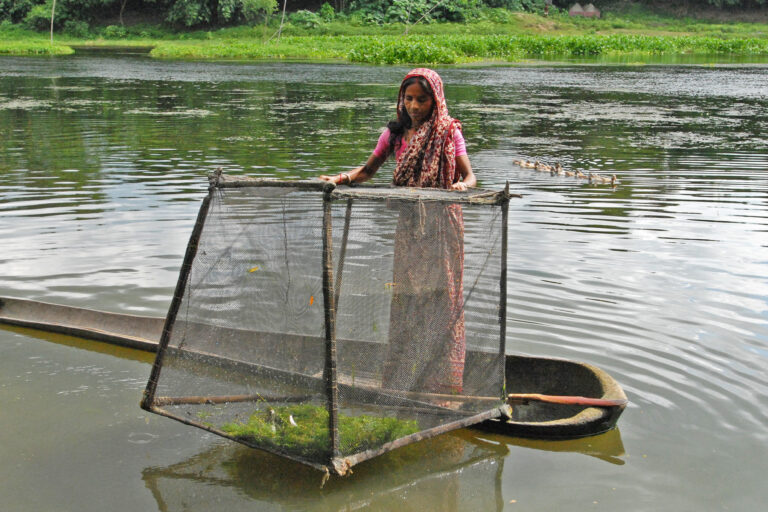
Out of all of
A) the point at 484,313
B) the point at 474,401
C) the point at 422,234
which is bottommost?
the point at 474,401

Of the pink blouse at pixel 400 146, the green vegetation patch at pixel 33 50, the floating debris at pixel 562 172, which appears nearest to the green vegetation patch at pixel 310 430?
the pink blouse at pixel 400 146

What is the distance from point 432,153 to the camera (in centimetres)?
341

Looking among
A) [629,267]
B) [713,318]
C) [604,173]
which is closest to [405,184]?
[713,318]

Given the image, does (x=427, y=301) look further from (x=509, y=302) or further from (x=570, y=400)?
(x=509, y=302)

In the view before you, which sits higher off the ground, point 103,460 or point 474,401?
point 474,401

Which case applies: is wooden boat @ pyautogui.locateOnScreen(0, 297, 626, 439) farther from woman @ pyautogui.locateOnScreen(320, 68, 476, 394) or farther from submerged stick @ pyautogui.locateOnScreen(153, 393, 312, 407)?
submerged stick @ pyautogui.locateOnScreen(153, 393, 312, 407)

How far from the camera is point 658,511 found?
300cm

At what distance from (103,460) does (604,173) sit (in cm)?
773

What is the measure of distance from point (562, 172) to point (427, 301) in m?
6.73

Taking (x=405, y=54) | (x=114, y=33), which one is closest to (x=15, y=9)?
(x=114, y=33)

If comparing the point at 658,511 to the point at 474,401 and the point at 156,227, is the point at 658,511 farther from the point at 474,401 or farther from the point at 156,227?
the point at 156,227

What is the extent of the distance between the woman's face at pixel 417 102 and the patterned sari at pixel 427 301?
0.05m

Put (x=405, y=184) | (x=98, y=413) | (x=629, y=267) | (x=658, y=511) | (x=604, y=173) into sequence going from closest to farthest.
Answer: (x=658, y=511), (x=405, y=184), (x=98, y=413), (x=629, y=267), (x=604, y=173)

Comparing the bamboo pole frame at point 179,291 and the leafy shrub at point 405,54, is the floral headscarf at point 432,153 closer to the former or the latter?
the bamboo pole frame at point 179,291
